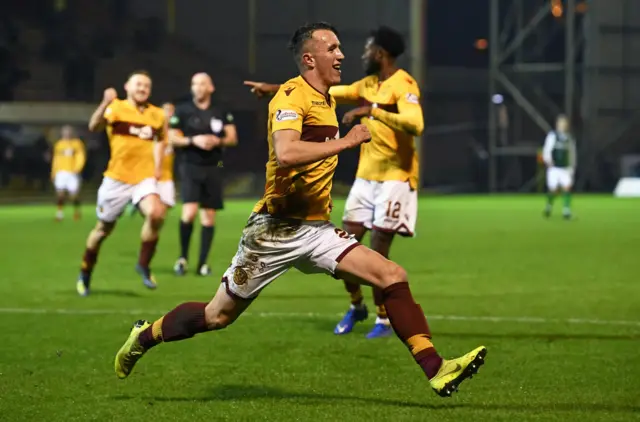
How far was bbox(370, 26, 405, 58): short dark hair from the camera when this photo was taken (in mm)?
9203

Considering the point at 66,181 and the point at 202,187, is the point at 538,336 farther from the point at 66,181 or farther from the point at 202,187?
the point at 66,181

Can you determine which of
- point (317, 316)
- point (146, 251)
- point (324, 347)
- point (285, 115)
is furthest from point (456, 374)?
point (146, 251)

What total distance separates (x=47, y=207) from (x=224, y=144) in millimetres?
21379

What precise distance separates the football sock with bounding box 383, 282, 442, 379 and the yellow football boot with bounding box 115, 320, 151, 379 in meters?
1.53

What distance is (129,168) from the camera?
12.1 metres

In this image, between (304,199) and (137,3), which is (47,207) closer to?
(137,3)

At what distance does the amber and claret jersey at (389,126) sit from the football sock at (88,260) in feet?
11.6

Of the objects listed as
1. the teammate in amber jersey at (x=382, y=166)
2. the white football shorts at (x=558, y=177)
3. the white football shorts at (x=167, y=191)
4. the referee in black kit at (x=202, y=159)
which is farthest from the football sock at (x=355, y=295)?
the white football shorts at (x=558, y=177)

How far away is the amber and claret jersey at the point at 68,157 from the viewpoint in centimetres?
2903

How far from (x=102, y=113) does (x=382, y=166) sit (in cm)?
329

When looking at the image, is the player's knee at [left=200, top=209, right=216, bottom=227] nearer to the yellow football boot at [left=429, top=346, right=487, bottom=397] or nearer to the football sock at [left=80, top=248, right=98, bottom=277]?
the football sock at [left=80, top=248, right=98, bottom=277]

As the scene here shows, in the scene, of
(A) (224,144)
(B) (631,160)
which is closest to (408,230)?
(A) (224,144)

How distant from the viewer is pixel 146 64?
40.3 metres

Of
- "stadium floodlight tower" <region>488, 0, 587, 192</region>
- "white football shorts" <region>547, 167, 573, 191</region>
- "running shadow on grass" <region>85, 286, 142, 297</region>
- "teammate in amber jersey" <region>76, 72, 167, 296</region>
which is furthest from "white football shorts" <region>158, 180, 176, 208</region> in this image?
"stadium floodlight tower" <region>488, 0, 587, 192</region>
